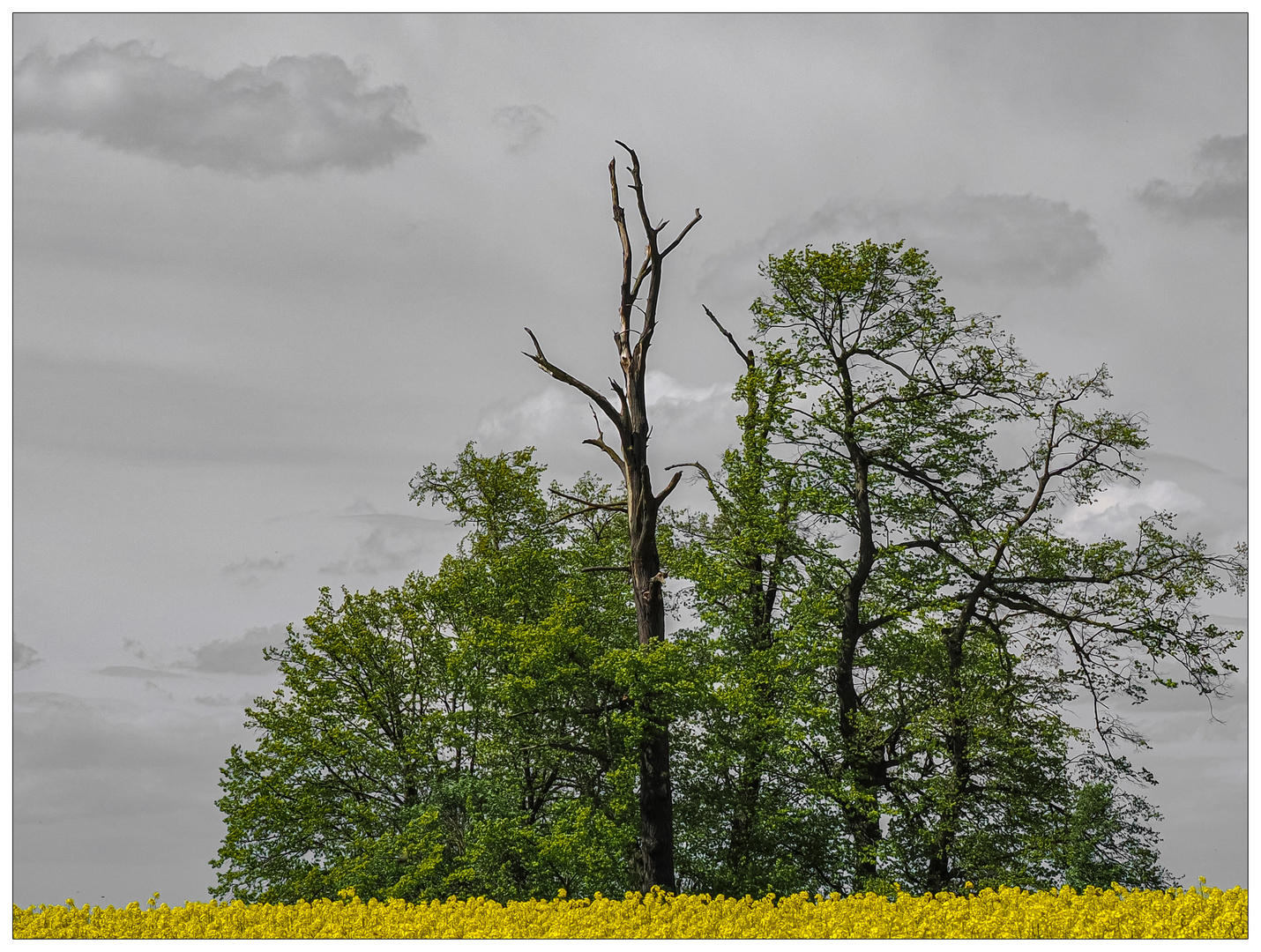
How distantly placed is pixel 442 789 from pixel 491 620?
313 centimetres

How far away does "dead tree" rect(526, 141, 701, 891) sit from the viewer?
51.5 ft

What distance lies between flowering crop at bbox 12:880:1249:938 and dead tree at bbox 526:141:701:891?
12.1 feet

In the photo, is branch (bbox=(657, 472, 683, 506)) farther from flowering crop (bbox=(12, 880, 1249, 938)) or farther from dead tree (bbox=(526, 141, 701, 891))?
flowering crop (bbox=(12, 880, 1249, 938))

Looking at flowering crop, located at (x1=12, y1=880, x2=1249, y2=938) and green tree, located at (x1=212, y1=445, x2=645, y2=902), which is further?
green tree, located at (x1=212, y1=445, x2=645, y2=902)

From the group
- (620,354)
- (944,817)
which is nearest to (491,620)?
(620,354)

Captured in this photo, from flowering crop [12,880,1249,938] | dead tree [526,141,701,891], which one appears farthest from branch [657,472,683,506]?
flowering crop [12,880,1249,938]

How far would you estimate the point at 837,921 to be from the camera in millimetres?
10570

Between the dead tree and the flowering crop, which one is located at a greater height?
the dead tree

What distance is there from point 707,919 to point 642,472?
6.92 metres

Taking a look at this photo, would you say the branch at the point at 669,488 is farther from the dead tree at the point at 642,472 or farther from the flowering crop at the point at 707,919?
the flowering crop at the point at 707,919

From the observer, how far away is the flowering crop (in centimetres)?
1015

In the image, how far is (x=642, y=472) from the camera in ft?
54.1

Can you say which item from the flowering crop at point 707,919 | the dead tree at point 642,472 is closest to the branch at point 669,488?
the dead tree at point 642,472

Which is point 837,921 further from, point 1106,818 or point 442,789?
point 442,789
